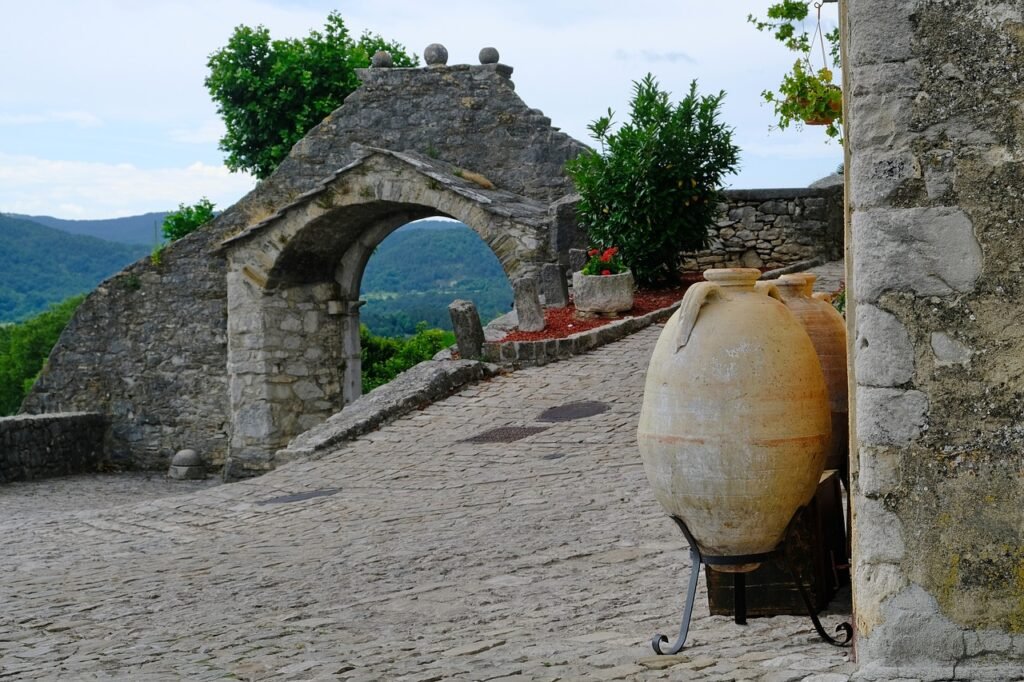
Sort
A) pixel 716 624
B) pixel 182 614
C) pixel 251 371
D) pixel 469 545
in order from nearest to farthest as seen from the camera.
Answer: pixel 716 624
pixel 182 614
pixel 469 545
pixel 251 371

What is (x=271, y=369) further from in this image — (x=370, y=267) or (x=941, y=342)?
(x=370, y=267)

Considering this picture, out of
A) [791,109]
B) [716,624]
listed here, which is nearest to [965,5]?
[716,624]

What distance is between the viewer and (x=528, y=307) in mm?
13242

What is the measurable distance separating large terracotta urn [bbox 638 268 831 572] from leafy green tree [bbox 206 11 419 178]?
19914mm

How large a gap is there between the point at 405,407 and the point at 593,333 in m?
2.21

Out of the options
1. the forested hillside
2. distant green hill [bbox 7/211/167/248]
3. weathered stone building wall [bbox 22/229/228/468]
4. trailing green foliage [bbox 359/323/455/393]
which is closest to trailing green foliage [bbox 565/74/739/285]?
weathered stone building wall [bbox 22/229/228/468]

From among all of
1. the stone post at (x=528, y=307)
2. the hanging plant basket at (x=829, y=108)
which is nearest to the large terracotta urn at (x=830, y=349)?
the hanging plant basket at (x=829, y=108)

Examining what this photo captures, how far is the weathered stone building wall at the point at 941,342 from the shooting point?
141 inches

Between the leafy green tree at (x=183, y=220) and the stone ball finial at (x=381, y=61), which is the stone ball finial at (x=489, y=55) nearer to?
the stone ball finial at (x=381, y=61)

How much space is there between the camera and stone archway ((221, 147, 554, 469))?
15.0 m

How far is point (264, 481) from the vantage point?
10.1 meters

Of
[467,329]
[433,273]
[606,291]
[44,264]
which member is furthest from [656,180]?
[44,264]

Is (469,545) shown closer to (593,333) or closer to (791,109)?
(791,109)

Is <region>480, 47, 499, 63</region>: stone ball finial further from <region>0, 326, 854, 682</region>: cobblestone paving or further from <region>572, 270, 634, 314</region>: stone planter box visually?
<region>0, 326, 854, 682</region>: cobblestone paving
